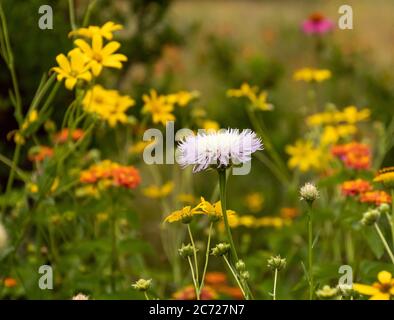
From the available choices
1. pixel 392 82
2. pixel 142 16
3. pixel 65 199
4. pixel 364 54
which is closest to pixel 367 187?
pixel 65 199

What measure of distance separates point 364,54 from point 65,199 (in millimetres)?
2869

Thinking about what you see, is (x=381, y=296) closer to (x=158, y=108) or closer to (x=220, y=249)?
(x=220, y=249)

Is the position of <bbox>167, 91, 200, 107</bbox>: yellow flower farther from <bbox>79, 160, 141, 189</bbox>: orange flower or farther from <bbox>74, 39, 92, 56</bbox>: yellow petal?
<bbox>74, 39, 92, 56</bbox>: yellow petal

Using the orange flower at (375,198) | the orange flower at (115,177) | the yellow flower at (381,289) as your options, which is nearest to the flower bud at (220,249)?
the yellow flower at (381,289)

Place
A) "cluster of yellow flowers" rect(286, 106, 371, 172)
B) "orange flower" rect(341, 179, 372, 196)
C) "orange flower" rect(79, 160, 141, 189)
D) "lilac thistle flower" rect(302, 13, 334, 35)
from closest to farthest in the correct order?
1. "orange flower" rect(341, 179, 372, 196)
2. "orange flower" rect(79, 160, 141, 189)
3. "cluster of yellow flowers" rect(286, 106, 371, 172)
4. "lilac thistle flower" rect(302, 13, 334, 35)

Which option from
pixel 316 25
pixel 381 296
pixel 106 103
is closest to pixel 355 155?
pixel 106 103

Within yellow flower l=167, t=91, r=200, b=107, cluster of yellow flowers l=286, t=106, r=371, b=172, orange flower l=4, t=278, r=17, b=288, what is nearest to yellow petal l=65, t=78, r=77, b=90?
yellow flower l=167, t=91, r=200, b=107

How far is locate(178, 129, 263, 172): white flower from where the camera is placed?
35.7 inches

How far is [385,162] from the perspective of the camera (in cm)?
271

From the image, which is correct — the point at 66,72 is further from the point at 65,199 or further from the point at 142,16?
the point at 142,16

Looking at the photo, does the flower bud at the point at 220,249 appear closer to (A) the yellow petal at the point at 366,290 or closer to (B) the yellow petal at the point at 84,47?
(A) the yellow petal at the point at 366,290

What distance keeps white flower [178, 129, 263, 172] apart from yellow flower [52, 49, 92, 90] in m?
0.32

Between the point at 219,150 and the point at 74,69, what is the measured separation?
0.39 m

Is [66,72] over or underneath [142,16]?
underneath
